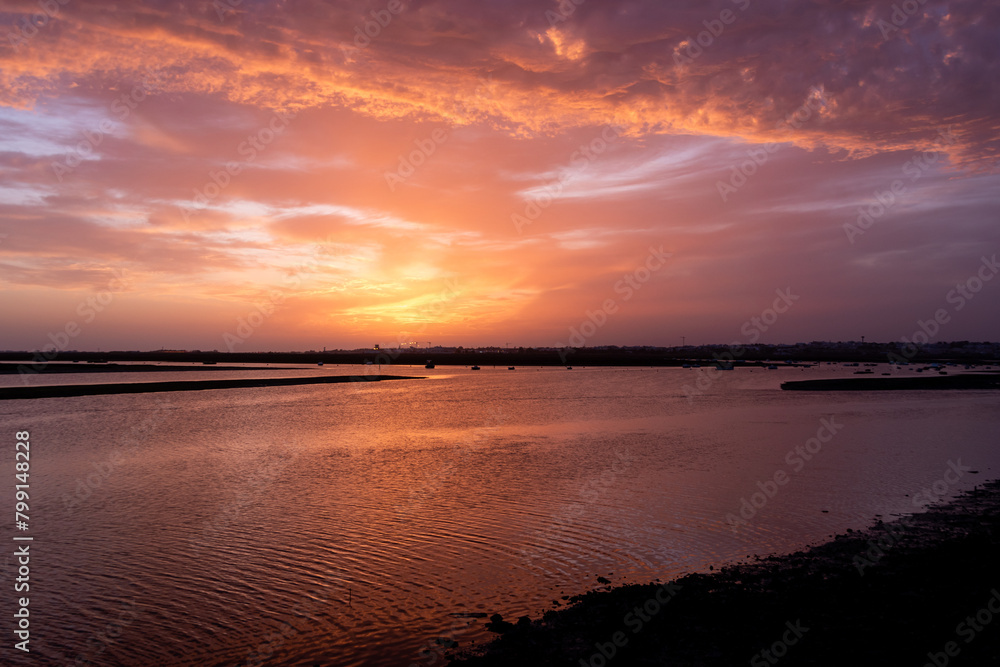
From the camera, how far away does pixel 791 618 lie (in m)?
11.2

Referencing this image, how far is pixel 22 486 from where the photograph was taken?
2425cm

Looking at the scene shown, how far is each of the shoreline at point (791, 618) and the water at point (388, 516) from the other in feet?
4.37

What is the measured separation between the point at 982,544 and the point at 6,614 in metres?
22.2

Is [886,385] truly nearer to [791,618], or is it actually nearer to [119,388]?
[791,618]

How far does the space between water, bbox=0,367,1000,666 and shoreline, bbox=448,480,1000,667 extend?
1333mm

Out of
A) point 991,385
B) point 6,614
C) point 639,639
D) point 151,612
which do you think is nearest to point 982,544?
point 639,639
